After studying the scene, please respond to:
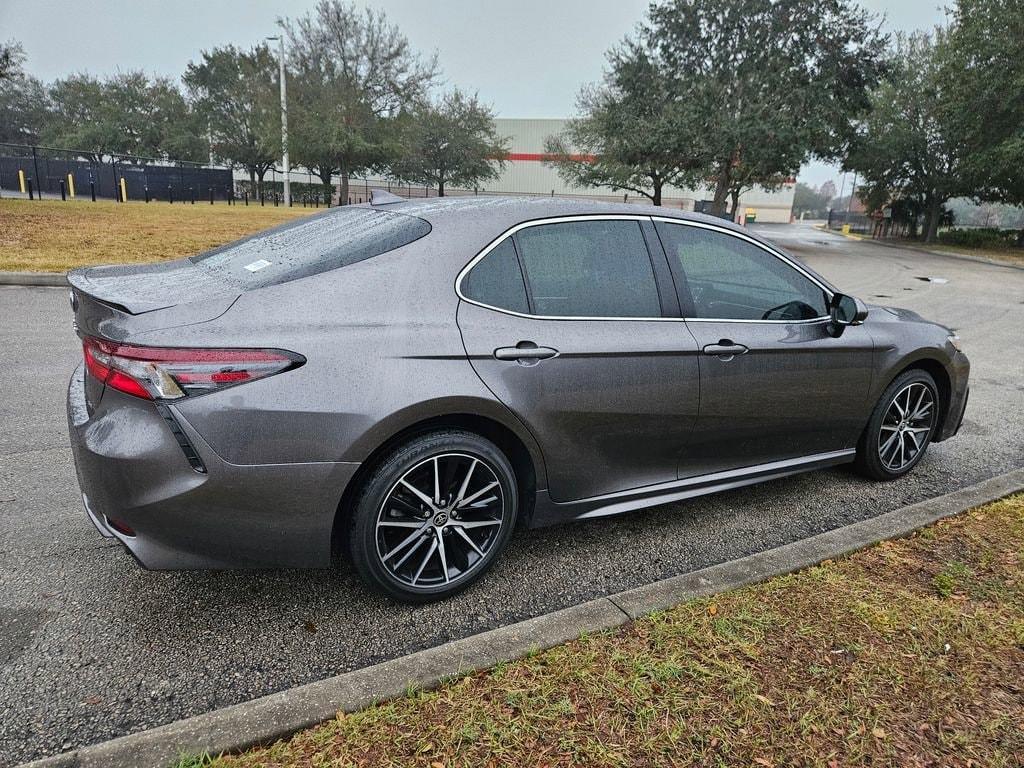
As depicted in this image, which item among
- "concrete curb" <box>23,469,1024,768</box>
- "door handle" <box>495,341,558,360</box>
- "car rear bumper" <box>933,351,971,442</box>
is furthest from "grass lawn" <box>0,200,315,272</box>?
"car rear bumper" <box>933,351,971,442</box>

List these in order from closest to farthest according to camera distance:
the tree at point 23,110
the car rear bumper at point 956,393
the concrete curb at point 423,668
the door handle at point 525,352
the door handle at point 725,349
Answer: the concrete curb at point 423,668 < the door handle at point 525,352 < the door handle at point 725,349 < the car rear bumper at point 956,393 < the tree at point 23,110

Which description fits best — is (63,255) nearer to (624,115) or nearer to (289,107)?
(624,115)

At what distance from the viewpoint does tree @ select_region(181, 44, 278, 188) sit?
47.1 m

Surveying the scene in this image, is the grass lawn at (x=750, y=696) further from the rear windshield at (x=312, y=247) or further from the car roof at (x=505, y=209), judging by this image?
the car roof at (x=505, y=209)

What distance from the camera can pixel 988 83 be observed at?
88.1 feet

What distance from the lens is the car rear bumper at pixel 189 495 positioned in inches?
85.1

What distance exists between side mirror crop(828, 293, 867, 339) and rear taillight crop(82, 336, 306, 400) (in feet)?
9.03

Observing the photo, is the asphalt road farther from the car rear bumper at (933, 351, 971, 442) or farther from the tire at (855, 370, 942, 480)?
the car rear bumper at (933, 351, 971, 442)

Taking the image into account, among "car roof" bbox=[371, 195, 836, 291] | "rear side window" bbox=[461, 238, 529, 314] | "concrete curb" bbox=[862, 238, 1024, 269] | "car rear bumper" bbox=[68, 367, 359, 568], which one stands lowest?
"car rear bumper" bbox=[68, 367, 359, 568]

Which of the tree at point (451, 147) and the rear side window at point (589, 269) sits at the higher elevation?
the tree at point (451, 147)

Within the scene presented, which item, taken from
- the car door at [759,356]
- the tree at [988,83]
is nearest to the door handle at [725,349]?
the car door at [759,356]

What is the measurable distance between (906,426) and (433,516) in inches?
123

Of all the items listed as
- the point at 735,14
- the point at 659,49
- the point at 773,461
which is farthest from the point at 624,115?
the point at 773,461

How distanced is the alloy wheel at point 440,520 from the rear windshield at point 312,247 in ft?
2.83
